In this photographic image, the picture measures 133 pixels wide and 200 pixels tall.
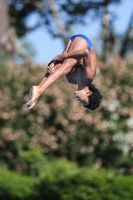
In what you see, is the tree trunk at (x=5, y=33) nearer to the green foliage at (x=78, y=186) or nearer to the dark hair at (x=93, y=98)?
the green foliage at (x=78, y=186)

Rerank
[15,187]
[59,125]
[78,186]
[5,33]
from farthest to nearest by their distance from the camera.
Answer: [5,33]
[59,125]
[15,187]
[78,186]

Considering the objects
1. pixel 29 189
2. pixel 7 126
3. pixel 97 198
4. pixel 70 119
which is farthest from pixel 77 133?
pixel 97 198

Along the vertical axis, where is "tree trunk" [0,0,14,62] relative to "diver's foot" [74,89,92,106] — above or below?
above

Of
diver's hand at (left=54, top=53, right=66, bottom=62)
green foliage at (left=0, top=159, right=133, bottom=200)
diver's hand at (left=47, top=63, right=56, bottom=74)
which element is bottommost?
diver's hand at (left=47, top=63, right=56, bottom=74)

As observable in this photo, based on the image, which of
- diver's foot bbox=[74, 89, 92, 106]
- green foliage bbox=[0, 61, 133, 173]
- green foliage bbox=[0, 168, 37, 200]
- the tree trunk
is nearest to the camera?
diver's foot bbox=[74, 89, 92, 106]

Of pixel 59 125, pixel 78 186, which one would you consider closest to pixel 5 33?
pixel 59 125

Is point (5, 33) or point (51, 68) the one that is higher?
point (5, 33)

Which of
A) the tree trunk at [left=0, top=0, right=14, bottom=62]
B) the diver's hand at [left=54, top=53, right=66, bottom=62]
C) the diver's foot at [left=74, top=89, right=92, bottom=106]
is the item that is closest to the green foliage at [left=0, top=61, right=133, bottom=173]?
the tree trunk at [left=0, top=0, right=14, bottom=62]

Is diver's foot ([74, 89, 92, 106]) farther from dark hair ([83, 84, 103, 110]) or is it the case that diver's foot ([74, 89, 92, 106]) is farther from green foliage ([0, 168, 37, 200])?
green foliage ([0, 168, 37, 200])

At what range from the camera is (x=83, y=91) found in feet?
28.0

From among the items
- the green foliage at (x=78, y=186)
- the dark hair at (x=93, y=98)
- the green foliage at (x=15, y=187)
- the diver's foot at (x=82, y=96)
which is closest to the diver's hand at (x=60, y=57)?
the diver's foot at (x=82, y=96)

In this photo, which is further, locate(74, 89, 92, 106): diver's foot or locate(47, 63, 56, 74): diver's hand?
locate(74, 89, 92, 106): diver's foot

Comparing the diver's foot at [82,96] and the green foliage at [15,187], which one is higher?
the green foliage at [15,187]

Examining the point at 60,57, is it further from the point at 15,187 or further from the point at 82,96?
the point at 15,187
